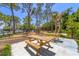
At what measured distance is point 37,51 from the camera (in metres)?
3.19

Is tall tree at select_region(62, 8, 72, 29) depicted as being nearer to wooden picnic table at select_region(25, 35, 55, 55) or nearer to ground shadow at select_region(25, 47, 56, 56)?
wooden picnic table at select_region(25, 35, 55, 55)

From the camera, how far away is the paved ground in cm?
328

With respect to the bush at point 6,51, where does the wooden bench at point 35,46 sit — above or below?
above

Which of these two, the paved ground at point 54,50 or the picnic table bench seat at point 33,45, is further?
the paved ground at point 54,50

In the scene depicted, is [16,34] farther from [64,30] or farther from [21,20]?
[64,30]

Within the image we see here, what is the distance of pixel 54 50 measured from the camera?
3365mm

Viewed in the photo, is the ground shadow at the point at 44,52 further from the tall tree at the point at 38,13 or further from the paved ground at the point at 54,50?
the tall tree at the point at 38,13

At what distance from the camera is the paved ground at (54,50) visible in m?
3.28

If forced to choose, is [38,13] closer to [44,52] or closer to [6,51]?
[44,52]

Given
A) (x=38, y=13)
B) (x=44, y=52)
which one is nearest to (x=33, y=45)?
(x=44, y=52)

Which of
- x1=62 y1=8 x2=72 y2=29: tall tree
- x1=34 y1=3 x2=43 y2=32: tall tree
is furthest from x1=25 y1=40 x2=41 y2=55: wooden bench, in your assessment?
x1=62 y1=8 x2=72 y2=29: tall tree

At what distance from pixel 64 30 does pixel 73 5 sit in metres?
0.54

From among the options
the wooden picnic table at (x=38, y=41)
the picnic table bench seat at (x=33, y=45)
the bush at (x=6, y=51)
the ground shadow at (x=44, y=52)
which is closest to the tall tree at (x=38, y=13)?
the wooden picnic table at (x=38, y=41)

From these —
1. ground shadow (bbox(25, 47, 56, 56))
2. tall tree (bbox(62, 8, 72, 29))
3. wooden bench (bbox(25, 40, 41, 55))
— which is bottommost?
ground shadow (bbox(25, 47, 56, 56))
